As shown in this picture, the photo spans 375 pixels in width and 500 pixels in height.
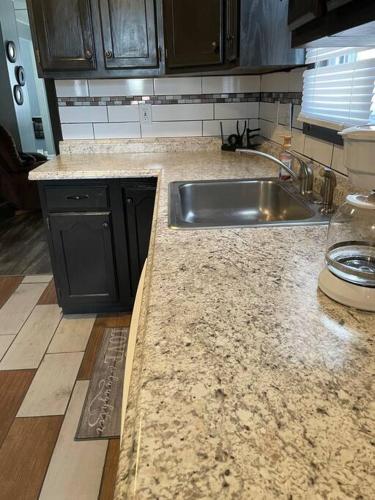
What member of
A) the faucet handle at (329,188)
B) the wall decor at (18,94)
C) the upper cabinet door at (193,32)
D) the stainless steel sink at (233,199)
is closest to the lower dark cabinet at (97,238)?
the stainless steel sink at (233,199)

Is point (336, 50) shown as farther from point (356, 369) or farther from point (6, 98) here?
point (6, 98)

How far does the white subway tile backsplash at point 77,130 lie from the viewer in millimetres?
2568

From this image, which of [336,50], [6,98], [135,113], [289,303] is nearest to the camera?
[289,303]

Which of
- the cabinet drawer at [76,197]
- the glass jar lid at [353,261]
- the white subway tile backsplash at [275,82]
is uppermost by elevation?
the white subway tile backsplash at [275,82]

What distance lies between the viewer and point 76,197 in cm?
208

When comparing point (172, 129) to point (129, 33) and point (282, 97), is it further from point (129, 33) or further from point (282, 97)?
point (282, 97)

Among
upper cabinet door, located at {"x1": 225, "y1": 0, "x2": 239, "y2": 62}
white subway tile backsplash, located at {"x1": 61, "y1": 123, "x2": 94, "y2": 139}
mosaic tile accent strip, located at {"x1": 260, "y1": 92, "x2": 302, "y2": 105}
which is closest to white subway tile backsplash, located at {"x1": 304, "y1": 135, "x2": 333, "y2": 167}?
mosaic tile accent strip, located at {"x1": 260, "y1": 92, "x2": 302, "y2": 105}

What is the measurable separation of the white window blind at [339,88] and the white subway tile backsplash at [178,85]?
3.14 ft

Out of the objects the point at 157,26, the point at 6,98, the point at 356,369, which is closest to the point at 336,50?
the point at 157,26

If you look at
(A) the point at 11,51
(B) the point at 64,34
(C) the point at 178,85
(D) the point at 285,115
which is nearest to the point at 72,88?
(B) the point at 64,34

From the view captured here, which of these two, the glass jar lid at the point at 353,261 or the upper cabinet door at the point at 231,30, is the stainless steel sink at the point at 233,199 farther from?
the glass jar lid at the point at 353,261

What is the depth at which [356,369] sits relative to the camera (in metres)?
0.57

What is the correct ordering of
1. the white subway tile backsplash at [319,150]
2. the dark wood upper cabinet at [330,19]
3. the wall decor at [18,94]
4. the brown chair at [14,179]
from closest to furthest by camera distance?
the dark wood upper cabinet at [330,19], the white subway tile backsplash at [319,150], the brown chair at [14,179], the wall decor at [18,94]

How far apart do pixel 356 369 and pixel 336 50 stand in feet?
4.23
